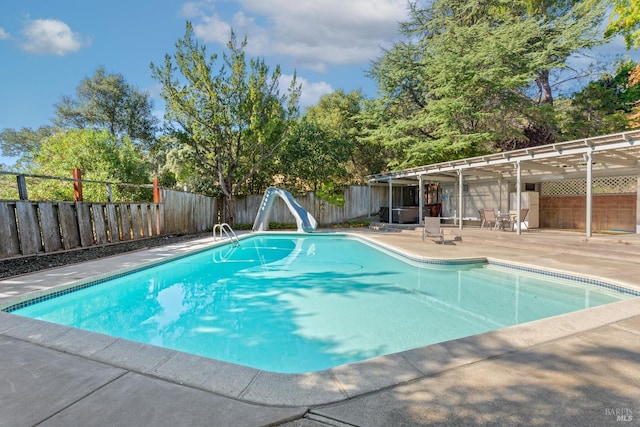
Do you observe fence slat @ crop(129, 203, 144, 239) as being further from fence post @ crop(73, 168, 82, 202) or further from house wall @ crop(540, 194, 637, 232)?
house wall @ crop(540, 194, 637, 232)

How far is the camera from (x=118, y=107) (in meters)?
22.4

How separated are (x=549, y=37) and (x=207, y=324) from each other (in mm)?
18572

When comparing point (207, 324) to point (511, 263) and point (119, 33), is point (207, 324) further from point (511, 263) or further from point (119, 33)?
point (119, 33)

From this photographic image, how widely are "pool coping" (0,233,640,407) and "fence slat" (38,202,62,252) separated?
4490 millimetres

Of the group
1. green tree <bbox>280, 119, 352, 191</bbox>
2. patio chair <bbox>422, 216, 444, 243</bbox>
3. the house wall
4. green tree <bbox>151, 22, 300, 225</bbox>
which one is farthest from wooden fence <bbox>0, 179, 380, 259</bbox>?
the house wall

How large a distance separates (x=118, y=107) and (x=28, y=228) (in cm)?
1949

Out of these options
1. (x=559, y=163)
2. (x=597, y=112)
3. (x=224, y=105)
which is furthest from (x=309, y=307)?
(x=597, y=112)

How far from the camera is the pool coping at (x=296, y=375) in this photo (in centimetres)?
205

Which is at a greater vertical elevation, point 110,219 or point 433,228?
point 110,219

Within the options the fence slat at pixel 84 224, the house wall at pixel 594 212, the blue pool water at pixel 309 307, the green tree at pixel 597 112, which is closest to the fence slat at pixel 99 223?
the fence slat at pixel 84 224

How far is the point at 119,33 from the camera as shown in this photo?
1611 centimetres

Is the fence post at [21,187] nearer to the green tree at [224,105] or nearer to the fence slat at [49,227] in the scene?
the fence slat at [49,227]

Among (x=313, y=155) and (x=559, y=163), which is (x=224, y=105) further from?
(x=559, y=163)

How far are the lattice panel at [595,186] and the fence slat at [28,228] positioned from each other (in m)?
15.3
